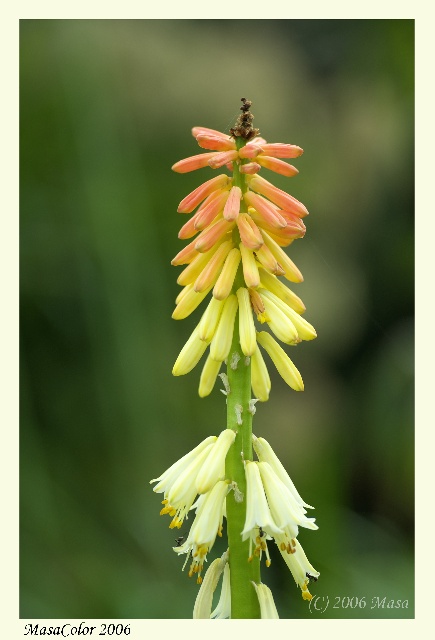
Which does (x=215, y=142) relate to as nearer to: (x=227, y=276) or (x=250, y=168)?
(x=250, y=168)

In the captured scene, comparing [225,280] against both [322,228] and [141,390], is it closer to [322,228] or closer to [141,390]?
[141,390]

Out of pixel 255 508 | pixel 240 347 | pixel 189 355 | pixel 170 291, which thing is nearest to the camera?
pixel 255 508

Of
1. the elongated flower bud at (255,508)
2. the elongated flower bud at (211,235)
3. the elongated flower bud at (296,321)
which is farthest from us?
the elongated flower bud at (296,321)

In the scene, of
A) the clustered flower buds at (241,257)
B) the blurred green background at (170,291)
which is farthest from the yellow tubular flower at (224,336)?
the blurred green background at (170,291)

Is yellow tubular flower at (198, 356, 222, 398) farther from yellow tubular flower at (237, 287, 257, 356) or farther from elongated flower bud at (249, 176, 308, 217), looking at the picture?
elongated flower bud at (249, 176, 308, 217)

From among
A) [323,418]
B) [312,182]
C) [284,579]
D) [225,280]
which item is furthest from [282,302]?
[312,182]

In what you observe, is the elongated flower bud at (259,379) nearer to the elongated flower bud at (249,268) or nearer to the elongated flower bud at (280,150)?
the elongated flower bud at (249,268)

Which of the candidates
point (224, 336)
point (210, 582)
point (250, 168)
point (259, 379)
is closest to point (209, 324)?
Answer: point (224, 336)
